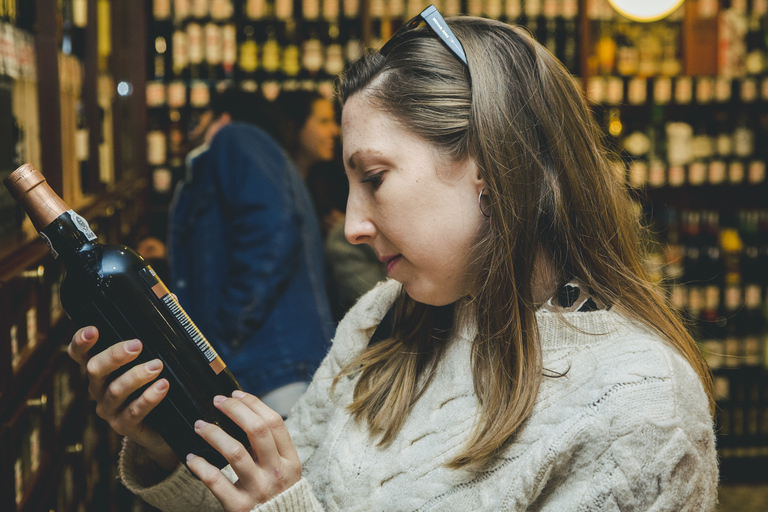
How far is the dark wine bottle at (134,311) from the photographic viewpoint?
89cm

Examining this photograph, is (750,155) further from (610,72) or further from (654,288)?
(654,288)

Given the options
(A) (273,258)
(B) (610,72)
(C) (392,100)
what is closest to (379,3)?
(B) (610,72)

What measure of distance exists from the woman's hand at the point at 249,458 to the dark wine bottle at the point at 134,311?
0.11 ft

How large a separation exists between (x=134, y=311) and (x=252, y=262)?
110cm

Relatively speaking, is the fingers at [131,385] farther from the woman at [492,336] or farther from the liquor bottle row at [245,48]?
the liquor bottle row at [245,48]

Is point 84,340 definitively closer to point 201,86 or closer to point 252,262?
point 252,262

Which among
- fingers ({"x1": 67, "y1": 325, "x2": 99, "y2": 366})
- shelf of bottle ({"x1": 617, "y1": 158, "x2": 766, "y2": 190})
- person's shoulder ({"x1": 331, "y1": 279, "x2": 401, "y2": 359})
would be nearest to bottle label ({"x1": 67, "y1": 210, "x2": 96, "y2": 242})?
fingers ({"x1": 67, "y1": 325, "x2": 99, "y2": 366})

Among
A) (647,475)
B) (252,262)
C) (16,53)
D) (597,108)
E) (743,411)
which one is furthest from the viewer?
(743,411)

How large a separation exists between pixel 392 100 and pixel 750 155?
13.4 feet

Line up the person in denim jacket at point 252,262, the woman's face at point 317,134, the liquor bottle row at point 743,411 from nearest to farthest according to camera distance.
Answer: the person in denim jacket at point 252,262, the woman's face at point 317,134, the liquor bottle row at point 743,411

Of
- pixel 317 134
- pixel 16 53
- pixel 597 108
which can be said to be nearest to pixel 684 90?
pixel 597 108

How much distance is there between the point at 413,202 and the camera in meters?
0.97

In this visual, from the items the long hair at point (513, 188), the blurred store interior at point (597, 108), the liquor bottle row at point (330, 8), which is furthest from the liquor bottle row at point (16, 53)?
the liquor bottle row at point (330, 8)

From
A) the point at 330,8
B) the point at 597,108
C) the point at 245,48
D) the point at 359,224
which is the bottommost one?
the point at 359,224
